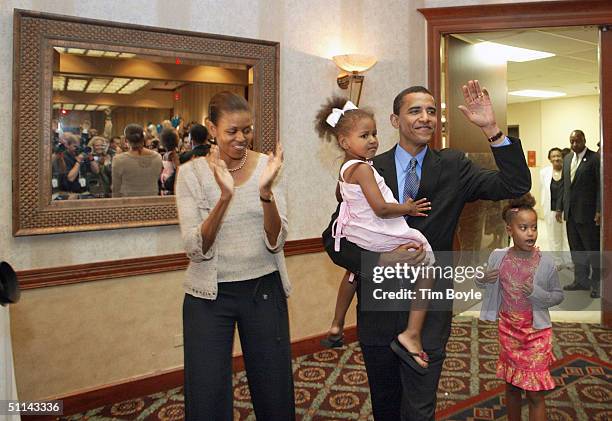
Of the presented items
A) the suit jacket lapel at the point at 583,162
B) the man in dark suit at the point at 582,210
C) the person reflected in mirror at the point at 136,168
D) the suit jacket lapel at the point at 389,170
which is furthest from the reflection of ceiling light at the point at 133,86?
the suit jacket lapel at the point at 583,162

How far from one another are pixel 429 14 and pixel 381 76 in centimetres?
72

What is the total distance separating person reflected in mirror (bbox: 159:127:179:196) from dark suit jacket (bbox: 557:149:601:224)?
3675mm

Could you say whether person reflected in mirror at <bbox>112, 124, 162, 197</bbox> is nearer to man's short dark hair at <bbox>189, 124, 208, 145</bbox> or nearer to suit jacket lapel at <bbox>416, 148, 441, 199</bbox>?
man's short dark hair at <bbox>189, 124, 208, 145</bbox>

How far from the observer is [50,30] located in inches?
111

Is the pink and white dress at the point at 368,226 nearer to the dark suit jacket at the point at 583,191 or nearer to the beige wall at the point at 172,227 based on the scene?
the beige wall at the point at 172,227

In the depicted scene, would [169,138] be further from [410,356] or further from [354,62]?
[410,356]

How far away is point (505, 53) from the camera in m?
6.41

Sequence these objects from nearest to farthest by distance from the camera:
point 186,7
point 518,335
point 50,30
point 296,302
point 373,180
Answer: point 373,180
point 518,335
point 50,30
point 186,7
point 296,302

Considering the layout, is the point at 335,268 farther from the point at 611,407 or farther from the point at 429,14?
the point at 429,14

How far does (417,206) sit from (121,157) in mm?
2103

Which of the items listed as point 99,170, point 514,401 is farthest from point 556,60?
point 99,170

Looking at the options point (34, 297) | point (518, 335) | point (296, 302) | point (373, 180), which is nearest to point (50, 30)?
point (34, 297)

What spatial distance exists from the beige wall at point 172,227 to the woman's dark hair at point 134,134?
59 centimetres

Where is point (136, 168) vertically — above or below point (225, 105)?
below
